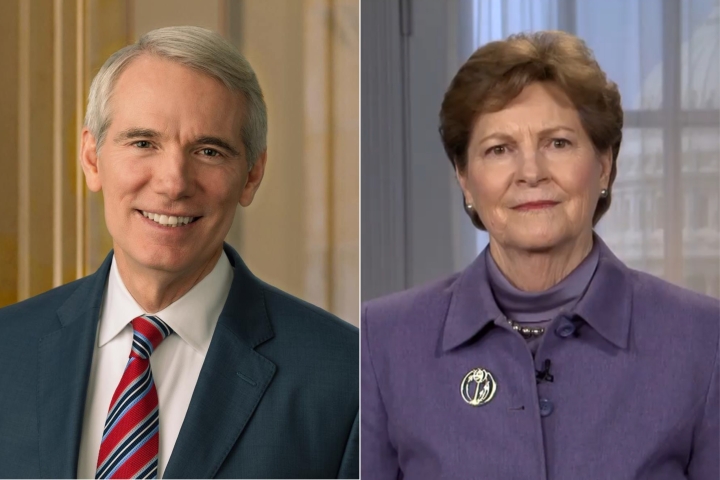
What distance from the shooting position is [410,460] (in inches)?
89.1

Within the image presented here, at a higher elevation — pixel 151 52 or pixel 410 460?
pixel 151 52

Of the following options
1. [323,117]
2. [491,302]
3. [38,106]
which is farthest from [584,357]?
[38,106]

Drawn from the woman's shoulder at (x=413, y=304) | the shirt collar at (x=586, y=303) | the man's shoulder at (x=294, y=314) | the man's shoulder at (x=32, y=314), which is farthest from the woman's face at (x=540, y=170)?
the man's shoulder at (x=32, y=314)

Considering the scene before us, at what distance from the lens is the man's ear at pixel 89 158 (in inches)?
88.6

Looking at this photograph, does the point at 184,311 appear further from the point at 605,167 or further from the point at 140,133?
the point at 605,167

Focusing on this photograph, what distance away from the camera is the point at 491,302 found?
2.26 meters

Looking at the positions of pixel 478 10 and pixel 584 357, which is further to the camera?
pixel 478 10

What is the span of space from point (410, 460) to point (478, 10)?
115 centimetres

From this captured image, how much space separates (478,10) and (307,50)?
452 mm

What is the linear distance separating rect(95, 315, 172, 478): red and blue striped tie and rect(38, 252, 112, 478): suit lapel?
74mm

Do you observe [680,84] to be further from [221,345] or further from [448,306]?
[221,345]

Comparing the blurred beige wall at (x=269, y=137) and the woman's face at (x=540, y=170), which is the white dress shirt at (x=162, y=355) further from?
the woman's face at (x=540, y=170)

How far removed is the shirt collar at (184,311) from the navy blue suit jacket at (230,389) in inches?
0.9

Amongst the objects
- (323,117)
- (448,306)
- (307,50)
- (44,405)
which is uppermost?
(307,50)
